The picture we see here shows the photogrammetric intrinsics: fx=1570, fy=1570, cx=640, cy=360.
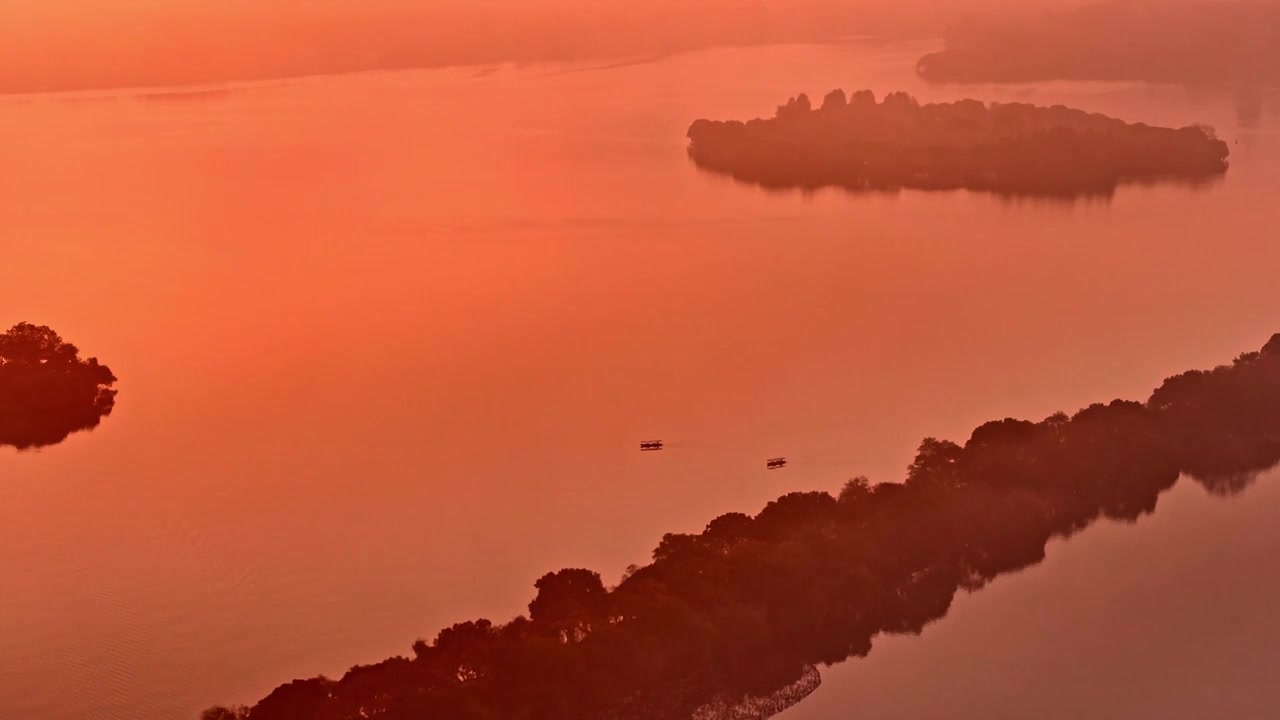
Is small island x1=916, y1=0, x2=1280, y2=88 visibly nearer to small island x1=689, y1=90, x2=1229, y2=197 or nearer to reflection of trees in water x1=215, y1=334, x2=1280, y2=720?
small island x1=689, y1=90, x2=1229, y2=197

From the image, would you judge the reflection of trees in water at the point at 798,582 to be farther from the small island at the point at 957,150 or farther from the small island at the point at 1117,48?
the small island at the point at 1117,48

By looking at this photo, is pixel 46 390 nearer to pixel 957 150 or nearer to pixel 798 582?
pixel 798 582

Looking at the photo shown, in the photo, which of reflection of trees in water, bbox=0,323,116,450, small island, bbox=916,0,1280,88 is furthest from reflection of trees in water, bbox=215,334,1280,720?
small island, bbox=916,0,1280,88

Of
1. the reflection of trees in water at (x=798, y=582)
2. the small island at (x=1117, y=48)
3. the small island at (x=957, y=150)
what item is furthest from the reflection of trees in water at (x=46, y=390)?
the small island at (x=1117, y=48)

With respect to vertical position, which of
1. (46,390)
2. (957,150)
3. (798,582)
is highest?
(957,150)

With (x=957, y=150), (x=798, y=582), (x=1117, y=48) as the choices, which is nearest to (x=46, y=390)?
(x=798, y=582)

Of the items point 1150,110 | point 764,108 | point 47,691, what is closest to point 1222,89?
point 1150,110
